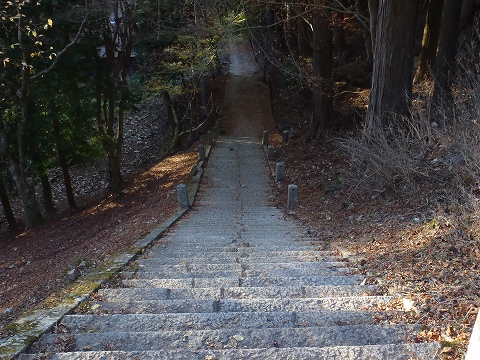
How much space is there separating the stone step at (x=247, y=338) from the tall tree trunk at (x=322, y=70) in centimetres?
1168

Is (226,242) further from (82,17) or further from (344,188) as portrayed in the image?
(82,17)

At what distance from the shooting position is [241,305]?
12.2 ft

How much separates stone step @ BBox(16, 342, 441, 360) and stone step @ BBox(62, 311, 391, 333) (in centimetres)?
48

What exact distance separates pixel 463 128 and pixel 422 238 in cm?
252

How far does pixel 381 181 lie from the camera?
798 centimetres

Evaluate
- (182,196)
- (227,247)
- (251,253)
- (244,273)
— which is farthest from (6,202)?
(244,273)

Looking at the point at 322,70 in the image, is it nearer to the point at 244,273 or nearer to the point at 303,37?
the point at 303,37

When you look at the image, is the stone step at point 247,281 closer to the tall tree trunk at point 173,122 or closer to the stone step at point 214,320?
the stone step at point 214,320

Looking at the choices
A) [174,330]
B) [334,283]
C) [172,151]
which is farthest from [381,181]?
[172,151]

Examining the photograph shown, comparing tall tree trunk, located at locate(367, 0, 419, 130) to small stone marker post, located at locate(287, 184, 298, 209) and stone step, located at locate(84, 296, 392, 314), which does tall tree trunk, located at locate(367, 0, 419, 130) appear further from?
stone step, located at locate(84, 296, 392, 314)

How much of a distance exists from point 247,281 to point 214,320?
1257 mm

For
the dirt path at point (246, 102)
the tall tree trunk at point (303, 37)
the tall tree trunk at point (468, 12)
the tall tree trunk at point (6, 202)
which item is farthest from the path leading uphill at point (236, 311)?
the dirt path at point (246, 102)

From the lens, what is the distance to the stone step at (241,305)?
3.63 m

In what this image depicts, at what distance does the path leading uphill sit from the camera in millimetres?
2820
